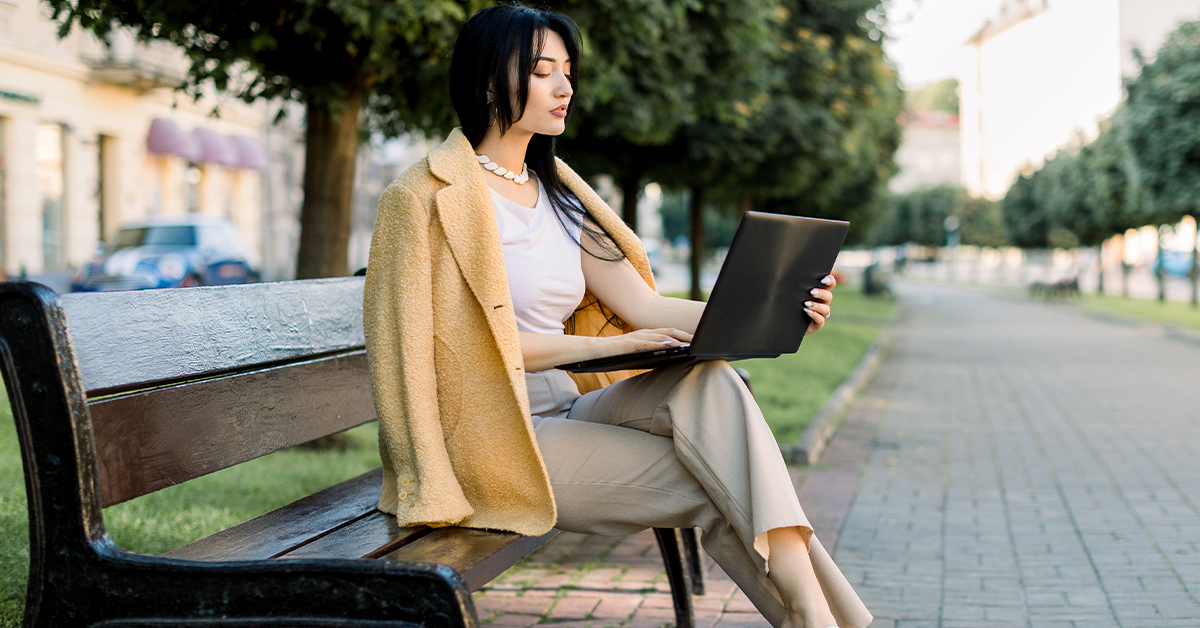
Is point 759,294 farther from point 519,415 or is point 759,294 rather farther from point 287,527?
point 287,527

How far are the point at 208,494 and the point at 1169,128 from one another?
63.9 ft

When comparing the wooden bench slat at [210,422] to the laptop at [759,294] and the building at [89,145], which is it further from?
the building at [89,145]

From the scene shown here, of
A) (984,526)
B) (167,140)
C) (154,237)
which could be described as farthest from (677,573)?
(167,140)

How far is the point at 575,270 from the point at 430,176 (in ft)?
1.70

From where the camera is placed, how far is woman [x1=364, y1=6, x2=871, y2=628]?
218 cm

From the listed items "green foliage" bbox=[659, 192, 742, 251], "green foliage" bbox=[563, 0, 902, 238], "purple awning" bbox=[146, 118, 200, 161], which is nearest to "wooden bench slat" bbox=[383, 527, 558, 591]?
"green foliage" bbox=[563, 0, 902, 238]

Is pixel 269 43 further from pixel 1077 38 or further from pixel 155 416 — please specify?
pixel 1077 38

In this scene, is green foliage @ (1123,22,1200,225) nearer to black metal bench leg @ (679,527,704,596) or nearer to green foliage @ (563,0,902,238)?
green foliage @ (563,0,902,238)

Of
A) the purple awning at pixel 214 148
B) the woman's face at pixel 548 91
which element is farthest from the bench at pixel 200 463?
the purple awning at pixel 214 148

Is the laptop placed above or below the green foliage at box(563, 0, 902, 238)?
below

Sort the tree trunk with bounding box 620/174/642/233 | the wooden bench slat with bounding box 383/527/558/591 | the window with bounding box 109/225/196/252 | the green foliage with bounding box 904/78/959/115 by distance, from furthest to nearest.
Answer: the green foliage with bounding box 904/78/959/115 < the window with bounding box 109/225/196/252 < the tree trunk with bounding box 620/174/642/233 < the wooden bench slat with bounding box 383/527/558/591

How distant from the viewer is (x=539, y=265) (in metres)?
2.58

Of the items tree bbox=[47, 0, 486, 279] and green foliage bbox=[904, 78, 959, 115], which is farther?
green foliage bbox=[904, 78, 959, 115]

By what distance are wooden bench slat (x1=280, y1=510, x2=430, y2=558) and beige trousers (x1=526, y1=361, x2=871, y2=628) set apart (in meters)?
0.36
